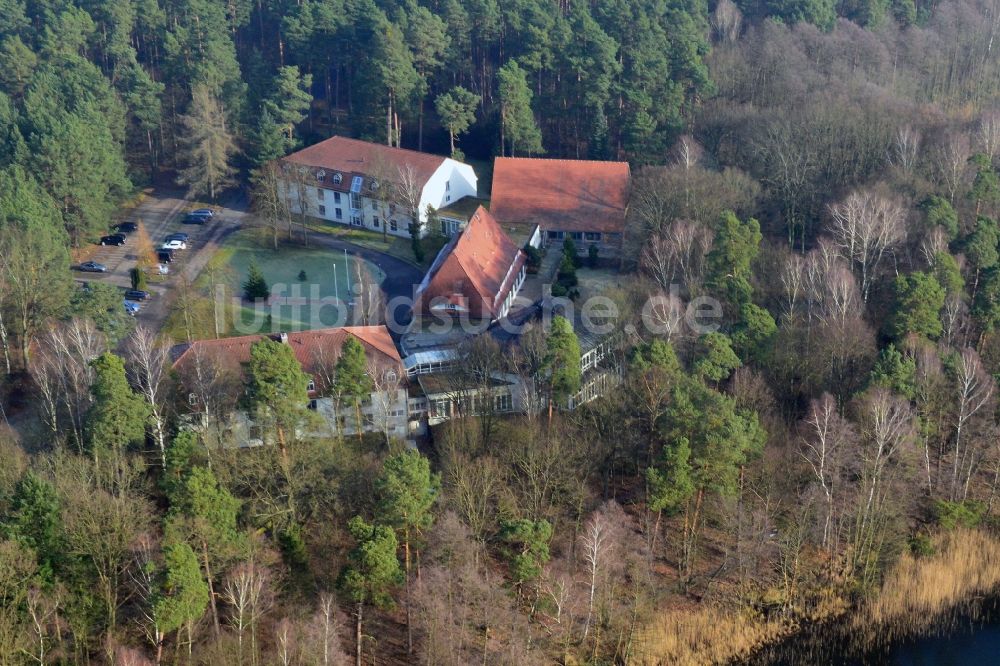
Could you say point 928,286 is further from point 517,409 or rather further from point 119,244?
point 119,244

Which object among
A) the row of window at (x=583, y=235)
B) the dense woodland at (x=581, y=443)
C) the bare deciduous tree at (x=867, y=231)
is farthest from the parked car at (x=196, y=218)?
the bare deciduous tree at (x=867, y=231)

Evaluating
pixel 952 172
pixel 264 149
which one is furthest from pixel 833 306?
pixel 264 149

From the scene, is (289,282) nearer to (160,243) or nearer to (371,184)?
(371,184)

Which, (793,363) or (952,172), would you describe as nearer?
(793,363)

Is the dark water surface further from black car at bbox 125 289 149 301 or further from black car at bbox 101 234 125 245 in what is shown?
black car at bbox 101 234 125 245

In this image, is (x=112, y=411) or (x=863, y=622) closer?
(x=112, y=411)

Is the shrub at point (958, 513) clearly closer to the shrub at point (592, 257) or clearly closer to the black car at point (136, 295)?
the shrub at point (592, 257)

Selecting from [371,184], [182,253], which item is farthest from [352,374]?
[371,184]
